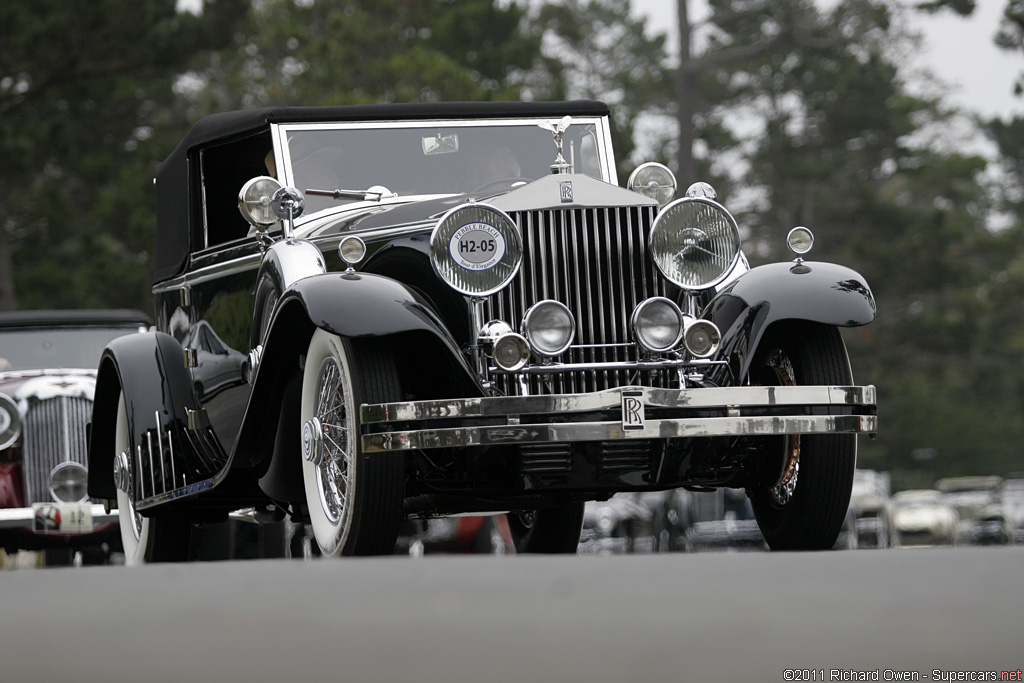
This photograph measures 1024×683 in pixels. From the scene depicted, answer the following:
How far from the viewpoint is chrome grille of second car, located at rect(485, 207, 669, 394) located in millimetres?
5609

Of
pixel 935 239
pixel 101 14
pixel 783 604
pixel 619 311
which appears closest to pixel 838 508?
pixel 619 311

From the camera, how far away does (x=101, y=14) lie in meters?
26.5

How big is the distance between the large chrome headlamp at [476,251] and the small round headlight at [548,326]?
0.53 feet

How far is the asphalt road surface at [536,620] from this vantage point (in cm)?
272

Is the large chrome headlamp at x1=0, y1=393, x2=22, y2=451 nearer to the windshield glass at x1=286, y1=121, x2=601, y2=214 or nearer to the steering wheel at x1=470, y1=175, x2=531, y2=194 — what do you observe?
the windshield glass at x1=286, y1=121, x2=601, y2=214

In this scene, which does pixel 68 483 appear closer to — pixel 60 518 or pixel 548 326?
pixel 60 518

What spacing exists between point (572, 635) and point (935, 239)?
146ft

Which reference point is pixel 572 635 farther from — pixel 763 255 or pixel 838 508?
pixel 763 255

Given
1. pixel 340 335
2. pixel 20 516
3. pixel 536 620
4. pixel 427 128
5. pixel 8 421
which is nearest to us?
pixel 536 620

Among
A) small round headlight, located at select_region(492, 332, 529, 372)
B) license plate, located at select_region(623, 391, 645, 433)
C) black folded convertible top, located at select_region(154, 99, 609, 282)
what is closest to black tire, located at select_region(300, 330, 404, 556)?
small round headlight, located at select_region(492, 332, 529, 372)

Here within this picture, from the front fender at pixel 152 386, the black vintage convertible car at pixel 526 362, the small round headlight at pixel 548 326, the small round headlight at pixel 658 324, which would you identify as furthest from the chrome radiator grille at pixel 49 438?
the small round headlight at pixel 658 324

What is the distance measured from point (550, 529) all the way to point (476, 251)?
3.09 meters

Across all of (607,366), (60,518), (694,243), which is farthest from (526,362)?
(60,518)

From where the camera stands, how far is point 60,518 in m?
8.81
